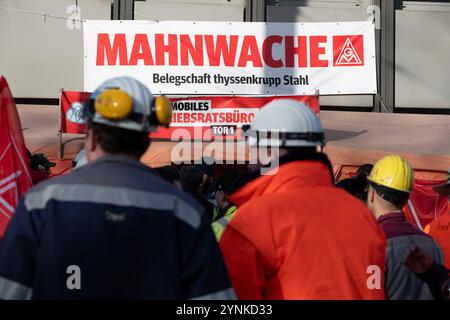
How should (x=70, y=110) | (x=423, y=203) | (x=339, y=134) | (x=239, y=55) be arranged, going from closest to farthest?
(x=423, y=203), (x=70, y=110), (x=239, y=55), (x=339, y=134)

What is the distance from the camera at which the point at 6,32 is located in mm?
11227

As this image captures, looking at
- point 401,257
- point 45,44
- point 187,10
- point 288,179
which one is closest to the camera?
point 288,179

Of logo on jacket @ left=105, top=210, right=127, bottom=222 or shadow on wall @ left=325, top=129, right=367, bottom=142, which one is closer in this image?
logo on jacket @ left=105, top=210, right=127, bottom=222

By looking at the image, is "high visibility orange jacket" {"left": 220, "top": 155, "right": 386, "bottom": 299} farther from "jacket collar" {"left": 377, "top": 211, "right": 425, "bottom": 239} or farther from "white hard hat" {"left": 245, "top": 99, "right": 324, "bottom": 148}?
"jacket collar" {"left": 377, "top": 211, "right": 425, "bottom": 239}

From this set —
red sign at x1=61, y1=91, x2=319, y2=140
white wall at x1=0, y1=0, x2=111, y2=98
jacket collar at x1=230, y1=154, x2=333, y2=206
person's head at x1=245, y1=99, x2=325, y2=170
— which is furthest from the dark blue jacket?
white wall at x1=0, y1=0, x2=111, y2=98

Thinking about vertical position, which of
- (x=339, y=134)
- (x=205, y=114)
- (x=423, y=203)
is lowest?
(x=423, y=203)

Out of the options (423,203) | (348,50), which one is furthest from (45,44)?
(423,203)

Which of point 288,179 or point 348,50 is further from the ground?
point 348,50

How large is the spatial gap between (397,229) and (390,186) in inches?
11.5

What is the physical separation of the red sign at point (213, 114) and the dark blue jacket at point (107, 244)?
21.6 feet

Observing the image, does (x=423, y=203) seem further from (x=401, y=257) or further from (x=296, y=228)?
(x=296, y=228)

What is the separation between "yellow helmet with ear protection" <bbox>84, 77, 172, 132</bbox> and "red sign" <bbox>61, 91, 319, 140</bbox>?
20.7 ft

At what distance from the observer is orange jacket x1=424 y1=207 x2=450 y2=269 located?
462 centimetres

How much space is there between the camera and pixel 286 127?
272 centimetres
